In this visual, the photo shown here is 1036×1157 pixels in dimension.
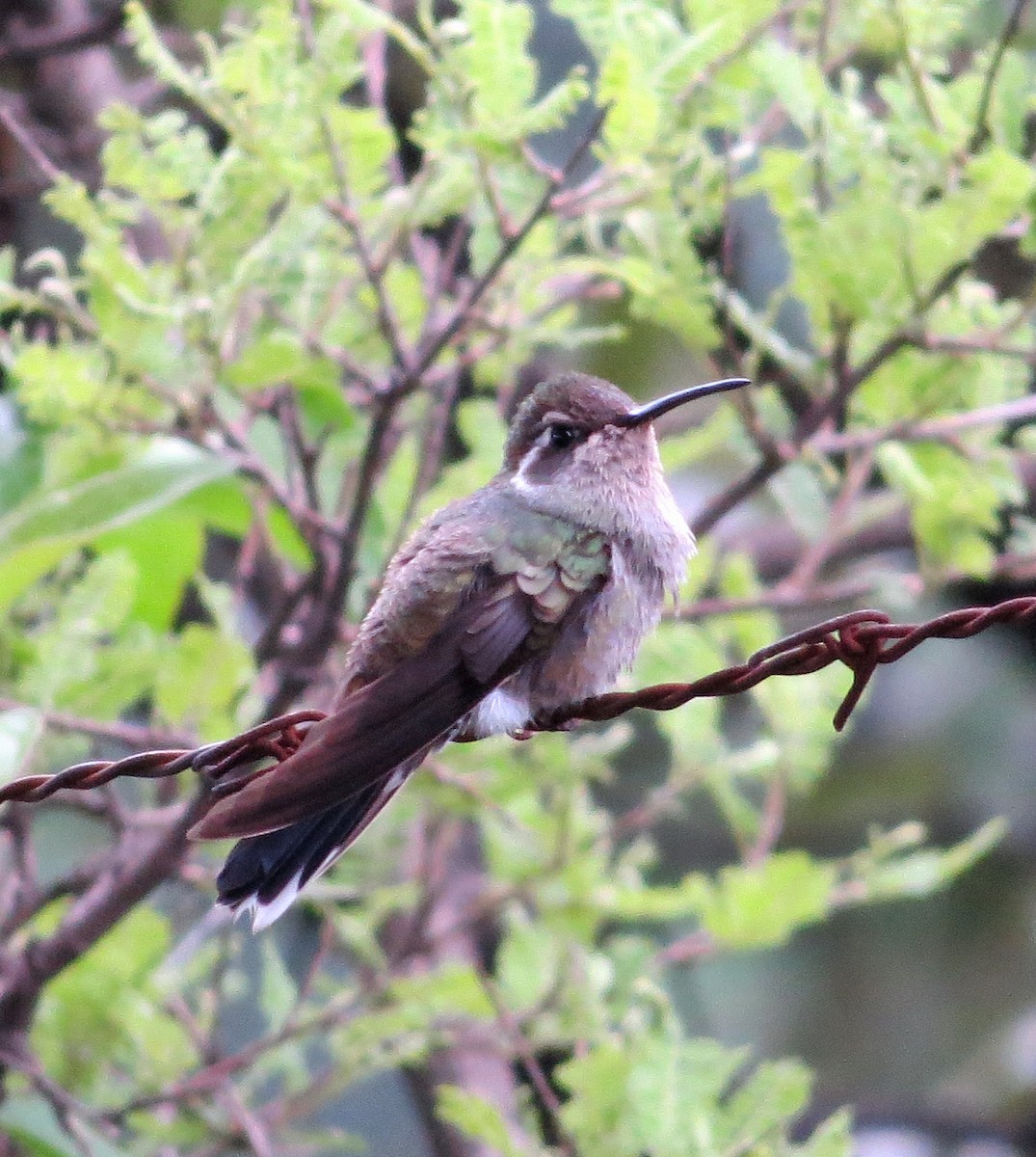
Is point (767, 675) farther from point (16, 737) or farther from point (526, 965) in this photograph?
point (526, 965)

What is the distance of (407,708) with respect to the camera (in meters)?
2.46

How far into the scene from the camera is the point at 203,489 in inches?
144

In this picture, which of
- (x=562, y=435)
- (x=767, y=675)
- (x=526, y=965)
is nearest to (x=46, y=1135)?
(x=526, y=965)

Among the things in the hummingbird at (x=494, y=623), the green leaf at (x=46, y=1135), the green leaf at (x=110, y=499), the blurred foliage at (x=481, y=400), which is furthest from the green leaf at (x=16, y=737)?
the green leaf at (x=46, y=1135)

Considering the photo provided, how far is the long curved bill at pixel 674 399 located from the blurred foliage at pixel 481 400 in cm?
29

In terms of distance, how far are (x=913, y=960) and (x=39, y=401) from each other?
20.8ft

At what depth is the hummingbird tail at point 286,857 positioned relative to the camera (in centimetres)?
240

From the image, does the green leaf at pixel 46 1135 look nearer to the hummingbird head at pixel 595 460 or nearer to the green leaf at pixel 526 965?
the green leaf at pixel 526 965

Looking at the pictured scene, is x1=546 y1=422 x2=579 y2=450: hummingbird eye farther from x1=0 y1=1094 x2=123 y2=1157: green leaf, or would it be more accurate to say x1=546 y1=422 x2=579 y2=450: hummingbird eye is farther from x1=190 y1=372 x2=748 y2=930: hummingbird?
x1=0 y1=1094 x2=123 y2=1157: green leaf

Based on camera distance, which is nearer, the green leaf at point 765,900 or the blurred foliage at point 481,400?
the blurred foliage at point 481,400

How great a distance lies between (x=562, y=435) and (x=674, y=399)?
288 millimetres

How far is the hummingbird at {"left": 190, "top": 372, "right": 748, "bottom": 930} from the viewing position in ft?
7.67

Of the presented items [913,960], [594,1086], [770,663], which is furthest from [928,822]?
[770,663]

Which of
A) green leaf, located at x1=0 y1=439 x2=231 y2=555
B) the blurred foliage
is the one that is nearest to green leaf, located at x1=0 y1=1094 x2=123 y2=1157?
the blurred foliage
